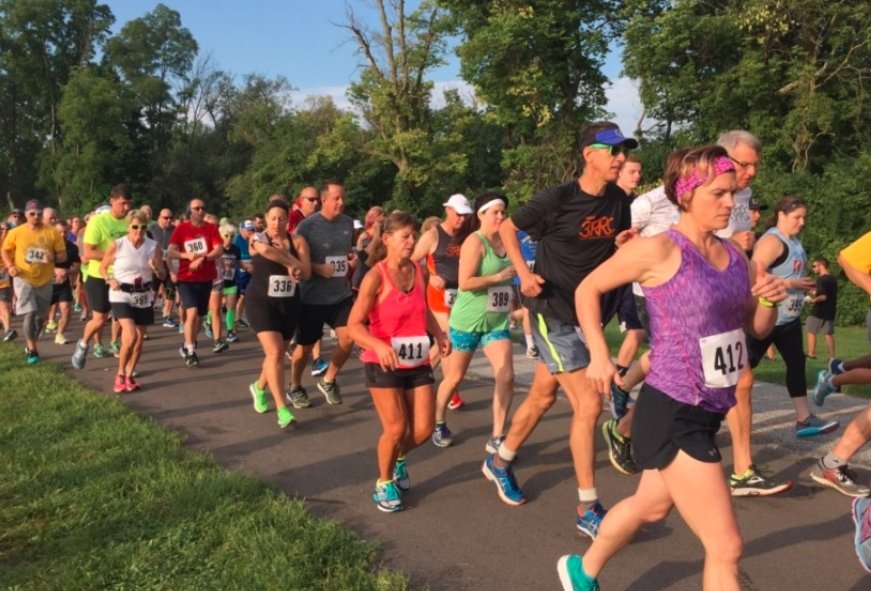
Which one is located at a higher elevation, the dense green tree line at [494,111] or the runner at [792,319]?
the dense green tree line at [494,111]

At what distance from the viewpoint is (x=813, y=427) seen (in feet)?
20.2

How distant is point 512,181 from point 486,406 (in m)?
29.6

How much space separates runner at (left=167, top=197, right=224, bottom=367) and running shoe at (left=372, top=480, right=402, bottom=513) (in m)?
5.73

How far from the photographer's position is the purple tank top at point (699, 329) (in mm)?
2895

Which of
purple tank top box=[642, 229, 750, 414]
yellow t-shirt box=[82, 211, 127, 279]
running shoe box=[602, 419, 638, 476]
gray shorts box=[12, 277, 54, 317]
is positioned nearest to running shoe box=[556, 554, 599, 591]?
purple tank top box=[642, 229, 750, 414]

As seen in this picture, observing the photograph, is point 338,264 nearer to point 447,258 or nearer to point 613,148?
point 447,258

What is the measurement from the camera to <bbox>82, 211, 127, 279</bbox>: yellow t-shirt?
9.26 metres

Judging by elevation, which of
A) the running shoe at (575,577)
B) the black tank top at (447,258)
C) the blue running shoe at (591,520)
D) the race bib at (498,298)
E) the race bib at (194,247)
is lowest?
the blue running shoe at (591,520)

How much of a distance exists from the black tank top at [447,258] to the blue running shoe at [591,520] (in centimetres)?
316

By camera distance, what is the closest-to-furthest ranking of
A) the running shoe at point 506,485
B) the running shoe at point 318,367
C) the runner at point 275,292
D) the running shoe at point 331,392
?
the running shoe at point 506,485, the runner at point 275,292, the running shoe at point 331,392, the running shoe at point 318,367

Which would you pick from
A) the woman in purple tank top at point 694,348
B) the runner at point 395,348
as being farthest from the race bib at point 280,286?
the woman in purple tank top at point 694,348

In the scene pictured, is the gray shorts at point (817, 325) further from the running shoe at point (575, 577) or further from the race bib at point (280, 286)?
the running shoe at point (575, 577)

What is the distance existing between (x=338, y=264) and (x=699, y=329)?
5059mm

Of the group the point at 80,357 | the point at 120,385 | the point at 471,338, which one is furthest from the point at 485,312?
the point at 80,357
